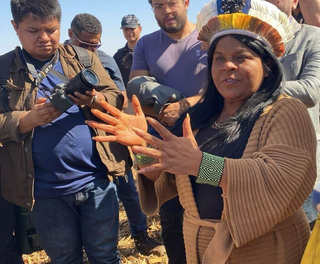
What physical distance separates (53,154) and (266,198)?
55.4 inches

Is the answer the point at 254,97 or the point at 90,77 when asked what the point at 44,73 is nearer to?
the point at 90,77

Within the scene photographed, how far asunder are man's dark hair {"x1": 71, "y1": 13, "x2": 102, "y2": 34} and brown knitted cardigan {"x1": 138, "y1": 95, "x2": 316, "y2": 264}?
2.63 meters

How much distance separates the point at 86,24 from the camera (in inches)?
157

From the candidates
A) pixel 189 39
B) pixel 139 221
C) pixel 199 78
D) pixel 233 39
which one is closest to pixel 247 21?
pixel 233 39

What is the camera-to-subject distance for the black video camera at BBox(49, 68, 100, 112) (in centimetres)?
218

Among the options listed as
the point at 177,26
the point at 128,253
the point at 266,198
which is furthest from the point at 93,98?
the point at 128,253

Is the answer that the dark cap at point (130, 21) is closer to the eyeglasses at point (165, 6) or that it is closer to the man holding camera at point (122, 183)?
the man holding camera at point (122, 183)

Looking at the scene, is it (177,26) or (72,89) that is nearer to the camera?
(72,89)

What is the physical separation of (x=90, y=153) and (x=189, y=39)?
1.18 m

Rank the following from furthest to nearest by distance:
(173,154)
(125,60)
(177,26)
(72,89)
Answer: (125,60)
(177,26)
(72,89)
(173,154)

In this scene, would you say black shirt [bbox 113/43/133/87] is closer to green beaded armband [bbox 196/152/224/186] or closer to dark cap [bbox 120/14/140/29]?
dark cap [bbox 120/14/140/29]

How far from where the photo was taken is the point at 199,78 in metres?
2.75

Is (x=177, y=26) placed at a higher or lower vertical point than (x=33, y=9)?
lower

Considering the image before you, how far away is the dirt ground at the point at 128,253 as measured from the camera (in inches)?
144
